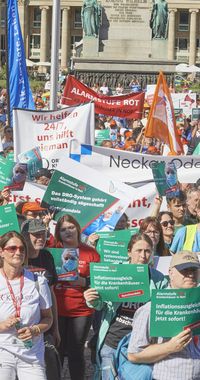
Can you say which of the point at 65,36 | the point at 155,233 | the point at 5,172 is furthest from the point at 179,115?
the point at 65,36

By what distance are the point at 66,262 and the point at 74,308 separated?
56cm

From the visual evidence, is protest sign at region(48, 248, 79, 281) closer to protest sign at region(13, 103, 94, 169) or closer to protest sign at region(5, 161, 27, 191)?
protest sign at region(5, 161, 27, 191)

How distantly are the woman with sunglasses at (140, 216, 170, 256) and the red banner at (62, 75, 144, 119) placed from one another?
352 inches

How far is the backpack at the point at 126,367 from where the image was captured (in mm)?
5840

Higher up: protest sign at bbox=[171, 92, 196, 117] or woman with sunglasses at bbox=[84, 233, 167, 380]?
woman with sunglasses at bbox=[84, 233, 167, 380]

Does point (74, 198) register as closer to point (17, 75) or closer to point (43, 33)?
point (17, 75)

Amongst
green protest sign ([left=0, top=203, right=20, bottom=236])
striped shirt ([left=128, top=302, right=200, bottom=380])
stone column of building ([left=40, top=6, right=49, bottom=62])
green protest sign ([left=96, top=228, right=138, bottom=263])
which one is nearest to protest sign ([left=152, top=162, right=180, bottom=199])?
green protest sign ([left=96, top=228, right=138, bottom=263])

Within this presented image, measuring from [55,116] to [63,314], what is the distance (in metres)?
5.60

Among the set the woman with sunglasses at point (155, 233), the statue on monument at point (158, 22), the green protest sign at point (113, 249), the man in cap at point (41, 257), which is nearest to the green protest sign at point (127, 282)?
the man in cap at point (41, 257)

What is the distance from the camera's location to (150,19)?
36.8m

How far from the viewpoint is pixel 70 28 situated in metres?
107

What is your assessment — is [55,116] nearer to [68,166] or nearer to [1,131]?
[1,131]

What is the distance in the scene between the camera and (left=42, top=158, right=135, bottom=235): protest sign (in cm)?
860

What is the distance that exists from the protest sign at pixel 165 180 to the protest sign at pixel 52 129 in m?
2.59
